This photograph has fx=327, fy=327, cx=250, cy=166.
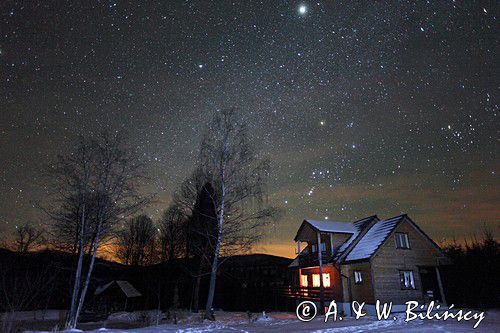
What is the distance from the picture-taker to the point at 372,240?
1091 inches

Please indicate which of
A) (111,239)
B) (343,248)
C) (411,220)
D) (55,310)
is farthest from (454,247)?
(55,310)

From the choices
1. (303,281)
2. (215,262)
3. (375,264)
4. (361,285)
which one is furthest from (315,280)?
(215,262)

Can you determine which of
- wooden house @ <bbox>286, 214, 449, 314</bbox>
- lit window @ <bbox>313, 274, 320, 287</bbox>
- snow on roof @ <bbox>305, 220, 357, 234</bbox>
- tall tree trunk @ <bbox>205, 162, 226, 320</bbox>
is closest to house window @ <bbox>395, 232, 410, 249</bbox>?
wooden house @ <bbox>286, 214, 449, 314</bbox>

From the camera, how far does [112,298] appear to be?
101ft

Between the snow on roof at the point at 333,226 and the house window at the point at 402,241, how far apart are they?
175 inches

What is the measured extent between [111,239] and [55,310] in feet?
57.8

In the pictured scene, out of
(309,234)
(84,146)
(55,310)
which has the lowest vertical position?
(55,310)

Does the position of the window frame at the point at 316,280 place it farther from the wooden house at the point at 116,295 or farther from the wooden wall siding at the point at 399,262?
Answer: the wooden house at the point at 116,295

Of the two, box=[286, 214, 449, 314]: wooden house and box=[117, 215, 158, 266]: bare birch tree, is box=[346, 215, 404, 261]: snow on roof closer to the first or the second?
box=[286, 214, 449, 314]: wooden house

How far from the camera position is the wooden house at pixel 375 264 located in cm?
2528

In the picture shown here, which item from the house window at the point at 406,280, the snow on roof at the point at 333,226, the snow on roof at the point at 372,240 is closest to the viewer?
the house window at the point at 406,280

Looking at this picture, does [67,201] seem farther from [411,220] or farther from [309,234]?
[411,220]

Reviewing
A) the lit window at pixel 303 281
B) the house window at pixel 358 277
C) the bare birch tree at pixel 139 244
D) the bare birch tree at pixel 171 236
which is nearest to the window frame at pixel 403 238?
the house window at pixel 358 277

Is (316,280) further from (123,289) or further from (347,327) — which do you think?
(123,289)
